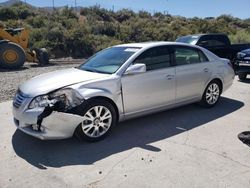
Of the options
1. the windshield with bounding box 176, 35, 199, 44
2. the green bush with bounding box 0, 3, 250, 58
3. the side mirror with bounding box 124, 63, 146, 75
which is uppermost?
the green bush with bounding box 0, 3, 250, 58

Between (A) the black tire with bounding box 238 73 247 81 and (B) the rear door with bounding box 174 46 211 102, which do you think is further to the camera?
(A) the black tire with bounding box 238 73 247 81

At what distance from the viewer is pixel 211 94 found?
23.6 ft

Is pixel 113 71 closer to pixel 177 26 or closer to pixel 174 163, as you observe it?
pixel 174 163

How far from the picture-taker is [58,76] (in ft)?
18.7

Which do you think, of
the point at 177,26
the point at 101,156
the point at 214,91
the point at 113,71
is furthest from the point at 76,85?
the point at 177,26

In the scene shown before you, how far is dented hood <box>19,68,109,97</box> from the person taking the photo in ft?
16.7

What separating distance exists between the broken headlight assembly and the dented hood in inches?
3.3

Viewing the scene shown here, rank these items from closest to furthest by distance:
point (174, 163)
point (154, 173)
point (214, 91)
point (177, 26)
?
point (154, 173), point (174, 163), point (214, 91), point (177, 26)

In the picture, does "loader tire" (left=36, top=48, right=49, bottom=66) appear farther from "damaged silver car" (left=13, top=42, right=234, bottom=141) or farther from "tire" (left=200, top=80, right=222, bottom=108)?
"tire" (left=200, top=80, right=222, bottom=108)

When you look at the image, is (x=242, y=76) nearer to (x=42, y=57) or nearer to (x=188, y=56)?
(x=188, y=56)

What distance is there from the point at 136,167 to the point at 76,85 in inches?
64.2

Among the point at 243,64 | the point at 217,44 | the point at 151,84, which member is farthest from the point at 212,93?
the point at 217,44

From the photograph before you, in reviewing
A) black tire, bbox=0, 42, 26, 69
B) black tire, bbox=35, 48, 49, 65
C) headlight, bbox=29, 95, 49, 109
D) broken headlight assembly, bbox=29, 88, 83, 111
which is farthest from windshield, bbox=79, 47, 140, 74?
black tire, bbox=35, 48, 49, 65

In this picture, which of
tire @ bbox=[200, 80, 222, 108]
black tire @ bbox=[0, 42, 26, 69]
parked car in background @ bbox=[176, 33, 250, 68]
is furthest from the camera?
black tire @ bbox=[0, 42, 26, 69]
